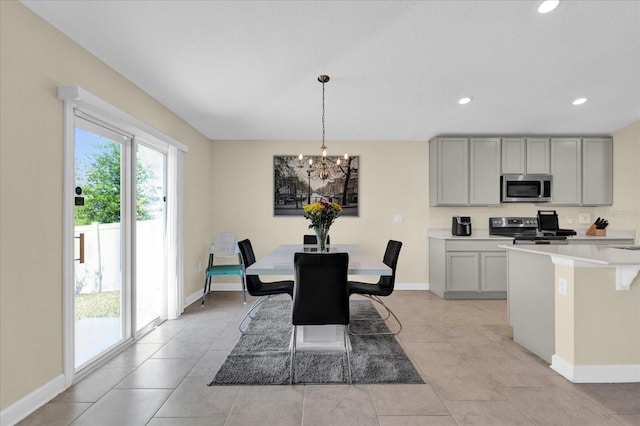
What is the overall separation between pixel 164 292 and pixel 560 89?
4.92 m

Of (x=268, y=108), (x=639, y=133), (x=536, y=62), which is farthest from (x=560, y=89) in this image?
(x=268, y=108)


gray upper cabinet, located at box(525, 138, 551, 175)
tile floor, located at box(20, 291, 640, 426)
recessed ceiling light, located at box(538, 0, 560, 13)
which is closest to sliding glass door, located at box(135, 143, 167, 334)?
tile floor, located at box(20, 291, 640, 426)

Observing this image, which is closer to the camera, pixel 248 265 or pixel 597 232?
pixel 248 265

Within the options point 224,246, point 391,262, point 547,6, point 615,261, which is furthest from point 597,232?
point 224,246

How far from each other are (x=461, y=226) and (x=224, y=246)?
3.53 m

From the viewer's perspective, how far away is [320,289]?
2.44 meters

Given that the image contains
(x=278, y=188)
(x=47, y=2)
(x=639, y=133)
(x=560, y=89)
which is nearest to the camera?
(x=47, y=2)

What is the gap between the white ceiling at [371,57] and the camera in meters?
2.16

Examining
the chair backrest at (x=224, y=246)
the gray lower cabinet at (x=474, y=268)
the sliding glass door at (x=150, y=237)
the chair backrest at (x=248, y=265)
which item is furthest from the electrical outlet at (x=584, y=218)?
the sliding glass door at (x=150, y=237)

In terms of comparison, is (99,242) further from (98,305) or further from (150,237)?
(150,237)

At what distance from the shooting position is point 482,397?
2.13m

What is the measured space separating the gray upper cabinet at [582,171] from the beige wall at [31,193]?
585 cm

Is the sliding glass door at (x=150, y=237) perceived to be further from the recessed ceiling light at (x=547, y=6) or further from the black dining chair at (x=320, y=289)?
the recessed ceiling light at (x=547, y=6)

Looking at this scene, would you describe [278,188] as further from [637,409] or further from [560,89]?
[637,409]
